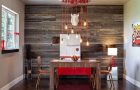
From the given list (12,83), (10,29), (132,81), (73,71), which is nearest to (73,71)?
(73,71)

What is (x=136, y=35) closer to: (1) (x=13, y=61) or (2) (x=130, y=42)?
(2) (x=130, y=42)

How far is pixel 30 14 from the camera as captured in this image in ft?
33.0

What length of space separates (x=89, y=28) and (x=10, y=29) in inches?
126

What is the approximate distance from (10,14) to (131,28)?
4.03 m

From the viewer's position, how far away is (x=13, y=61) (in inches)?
320

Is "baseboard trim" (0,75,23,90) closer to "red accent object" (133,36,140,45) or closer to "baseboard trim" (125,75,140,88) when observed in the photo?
"baseboard trim" (125,75,140,88)

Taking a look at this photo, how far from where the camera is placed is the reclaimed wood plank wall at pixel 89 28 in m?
10.1

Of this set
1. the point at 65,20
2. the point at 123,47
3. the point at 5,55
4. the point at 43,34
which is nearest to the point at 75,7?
the point at 65,20

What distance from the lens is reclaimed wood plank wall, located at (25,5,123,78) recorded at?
1005 centimetres

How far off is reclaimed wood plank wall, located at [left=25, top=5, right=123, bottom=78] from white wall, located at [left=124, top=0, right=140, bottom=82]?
1.52 feet

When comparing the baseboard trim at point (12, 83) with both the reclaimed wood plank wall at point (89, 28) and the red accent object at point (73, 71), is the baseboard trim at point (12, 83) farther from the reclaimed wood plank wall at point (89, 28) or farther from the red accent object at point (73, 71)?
the red accent object at point (73, 71)

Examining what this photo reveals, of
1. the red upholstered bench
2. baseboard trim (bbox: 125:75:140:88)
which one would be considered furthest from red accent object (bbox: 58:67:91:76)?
baseboard trim (bbox: 125:75:140:88)

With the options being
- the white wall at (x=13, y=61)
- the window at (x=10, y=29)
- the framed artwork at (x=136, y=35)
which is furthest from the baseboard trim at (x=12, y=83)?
the framed artwork at (x=136, y=35)

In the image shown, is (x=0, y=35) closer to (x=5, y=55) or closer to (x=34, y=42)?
(x=5, y=55)
